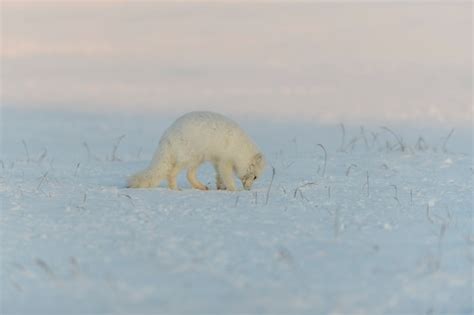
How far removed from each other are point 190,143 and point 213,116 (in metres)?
0.35

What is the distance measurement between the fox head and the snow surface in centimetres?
14

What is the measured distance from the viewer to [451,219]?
218 inches

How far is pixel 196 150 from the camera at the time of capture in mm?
6805

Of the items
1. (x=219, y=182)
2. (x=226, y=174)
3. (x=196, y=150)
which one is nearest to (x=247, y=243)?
(x=196, y=150)

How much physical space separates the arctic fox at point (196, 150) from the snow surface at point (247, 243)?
328 mm

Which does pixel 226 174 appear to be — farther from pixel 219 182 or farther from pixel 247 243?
pixel 247 243

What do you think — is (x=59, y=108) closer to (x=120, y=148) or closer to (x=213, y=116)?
(x=120, y=148)

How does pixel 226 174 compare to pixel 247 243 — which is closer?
pixel 247 243

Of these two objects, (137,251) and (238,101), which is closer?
(137,251)

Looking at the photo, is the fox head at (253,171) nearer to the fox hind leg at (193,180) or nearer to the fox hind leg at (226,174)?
the fox hind leg at (226,174)

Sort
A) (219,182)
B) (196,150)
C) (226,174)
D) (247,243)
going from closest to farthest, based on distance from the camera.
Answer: (247,243)
(196,150)
(226,174)
(219,182)

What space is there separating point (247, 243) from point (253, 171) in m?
2.45

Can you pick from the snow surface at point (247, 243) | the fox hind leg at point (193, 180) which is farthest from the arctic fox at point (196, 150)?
the snow surface at point (247, 243)

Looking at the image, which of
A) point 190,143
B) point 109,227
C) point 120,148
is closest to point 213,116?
point 190,143
